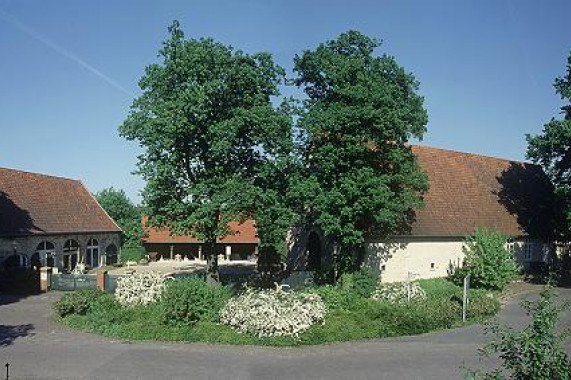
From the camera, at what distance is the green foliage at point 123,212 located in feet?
177

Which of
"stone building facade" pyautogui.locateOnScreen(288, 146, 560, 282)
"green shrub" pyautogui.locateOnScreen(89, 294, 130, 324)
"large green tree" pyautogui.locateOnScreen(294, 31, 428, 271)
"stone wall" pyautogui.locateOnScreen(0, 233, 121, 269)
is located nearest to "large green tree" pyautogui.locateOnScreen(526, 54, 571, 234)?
"stone building facade" pyautogui.locateOnScreen(288, 146, 560, 282)

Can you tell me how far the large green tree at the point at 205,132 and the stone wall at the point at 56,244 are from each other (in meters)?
15.6

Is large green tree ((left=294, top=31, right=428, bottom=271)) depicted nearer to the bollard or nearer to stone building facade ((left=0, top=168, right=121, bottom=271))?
the bollard

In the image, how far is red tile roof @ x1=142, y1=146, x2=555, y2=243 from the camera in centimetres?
3591

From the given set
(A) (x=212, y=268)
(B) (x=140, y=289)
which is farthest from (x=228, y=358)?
(A) (x=212, y=268)

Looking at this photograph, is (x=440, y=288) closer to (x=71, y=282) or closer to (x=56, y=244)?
(x=71, y=282)

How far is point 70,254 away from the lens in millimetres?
43406

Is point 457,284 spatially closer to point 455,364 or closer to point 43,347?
point 455,364

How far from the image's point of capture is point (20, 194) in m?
41.4

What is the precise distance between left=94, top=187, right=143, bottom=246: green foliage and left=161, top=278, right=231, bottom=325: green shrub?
3296cm

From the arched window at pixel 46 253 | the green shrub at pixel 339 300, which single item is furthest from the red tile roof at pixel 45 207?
the green shrub at pixel 339 300

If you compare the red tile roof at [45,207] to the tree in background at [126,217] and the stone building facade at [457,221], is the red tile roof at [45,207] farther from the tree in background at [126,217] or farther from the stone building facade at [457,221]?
the stone building facade at [457,221]

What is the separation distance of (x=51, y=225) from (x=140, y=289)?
20633 mm

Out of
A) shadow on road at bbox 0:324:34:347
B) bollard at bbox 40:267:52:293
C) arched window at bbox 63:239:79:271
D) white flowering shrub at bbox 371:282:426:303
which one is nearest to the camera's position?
shadow on road at bbox 0:324:34:347
